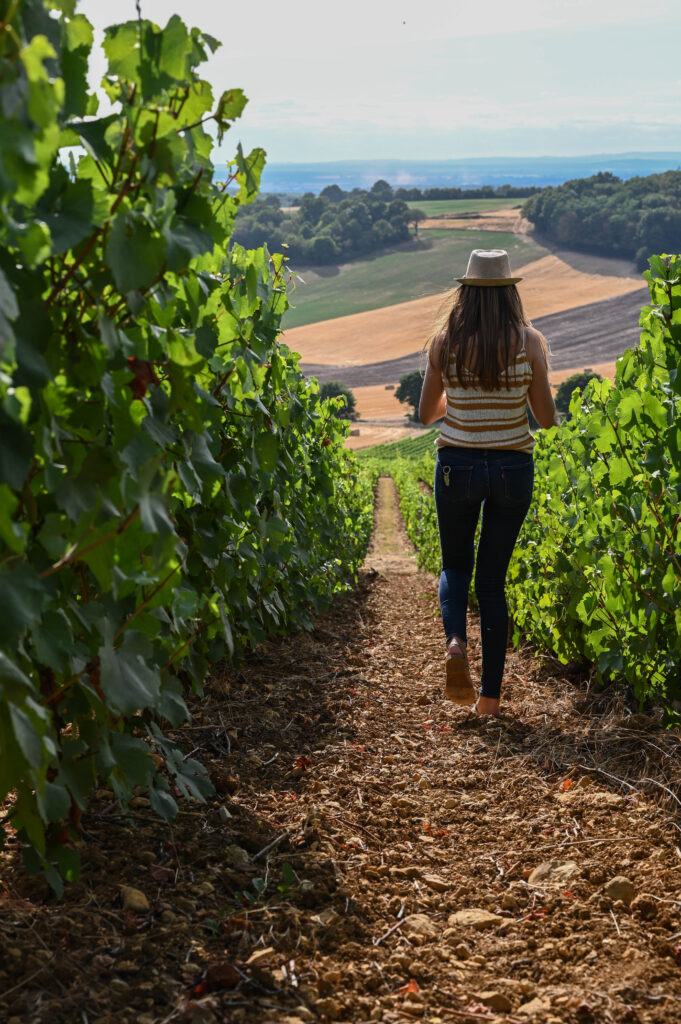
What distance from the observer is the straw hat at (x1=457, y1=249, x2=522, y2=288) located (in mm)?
3609

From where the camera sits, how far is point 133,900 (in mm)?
2086

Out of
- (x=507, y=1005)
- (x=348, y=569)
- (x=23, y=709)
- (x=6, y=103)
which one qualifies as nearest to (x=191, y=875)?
(x=507, y=1005)

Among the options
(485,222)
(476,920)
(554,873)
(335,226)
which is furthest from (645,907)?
(485,222)

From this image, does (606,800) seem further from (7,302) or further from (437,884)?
(7,302)

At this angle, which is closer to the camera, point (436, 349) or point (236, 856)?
point (236, 856)

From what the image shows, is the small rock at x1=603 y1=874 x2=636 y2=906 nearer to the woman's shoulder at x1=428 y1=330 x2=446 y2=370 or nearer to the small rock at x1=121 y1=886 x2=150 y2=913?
the small rock at x1=121 y1=886 x2=150 y2=913

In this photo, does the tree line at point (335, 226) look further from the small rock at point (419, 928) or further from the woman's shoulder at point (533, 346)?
the small rock at point (419, 928)

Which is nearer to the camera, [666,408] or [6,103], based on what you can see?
[6,103]

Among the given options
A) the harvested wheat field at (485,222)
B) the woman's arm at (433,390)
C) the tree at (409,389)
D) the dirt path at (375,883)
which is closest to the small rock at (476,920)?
Answer: the dirt path at (375,883)

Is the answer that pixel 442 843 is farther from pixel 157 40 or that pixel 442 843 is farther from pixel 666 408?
pixel 157 40

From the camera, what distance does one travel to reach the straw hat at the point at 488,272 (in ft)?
11.8

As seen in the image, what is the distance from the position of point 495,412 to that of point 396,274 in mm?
117379

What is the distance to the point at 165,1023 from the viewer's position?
1711 millimetres

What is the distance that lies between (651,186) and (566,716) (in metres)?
132
